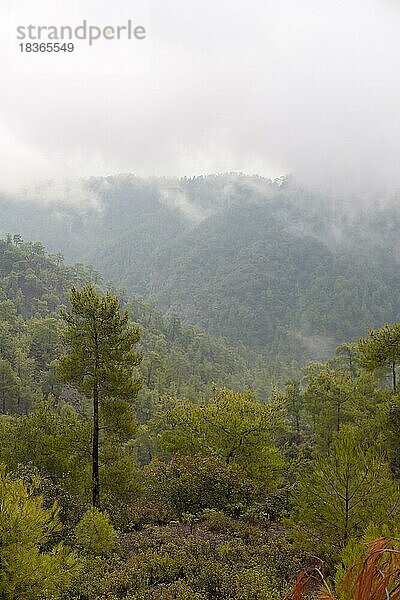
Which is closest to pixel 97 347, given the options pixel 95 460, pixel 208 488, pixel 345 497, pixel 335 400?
pixel 95 460

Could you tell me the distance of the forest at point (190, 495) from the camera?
8.09 metres

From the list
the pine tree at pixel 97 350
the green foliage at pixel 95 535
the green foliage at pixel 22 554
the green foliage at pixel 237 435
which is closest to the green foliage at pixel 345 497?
the green foliage at pixel 95 535

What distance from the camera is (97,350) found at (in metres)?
13.7

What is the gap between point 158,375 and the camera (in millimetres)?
59375

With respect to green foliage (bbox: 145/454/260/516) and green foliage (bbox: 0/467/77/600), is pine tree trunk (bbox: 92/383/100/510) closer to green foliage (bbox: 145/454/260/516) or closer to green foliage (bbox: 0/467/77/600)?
green foliage (bbox: 145/454/260/516)

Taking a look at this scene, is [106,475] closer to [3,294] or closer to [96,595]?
[96,595]

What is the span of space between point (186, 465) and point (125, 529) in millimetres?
2747

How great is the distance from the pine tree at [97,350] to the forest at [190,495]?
0.13 ft

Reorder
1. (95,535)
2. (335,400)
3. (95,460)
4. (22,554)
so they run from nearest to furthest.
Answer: (22,554) → (95,535) → (95,460) → (335,400)

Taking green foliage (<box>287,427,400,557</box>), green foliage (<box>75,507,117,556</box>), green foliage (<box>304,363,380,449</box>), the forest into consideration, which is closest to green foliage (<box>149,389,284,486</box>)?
the forest

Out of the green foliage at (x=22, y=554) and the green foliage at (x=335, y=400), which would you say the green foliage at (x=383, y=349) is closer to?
the green foliage at (x=335, y=400)

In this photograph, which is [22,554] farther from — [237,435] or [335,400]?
[335,400]

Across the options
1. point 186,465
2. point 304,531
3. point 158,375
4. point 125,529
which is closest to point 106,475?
point 125,529

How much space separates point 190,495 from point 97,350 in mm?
6068
